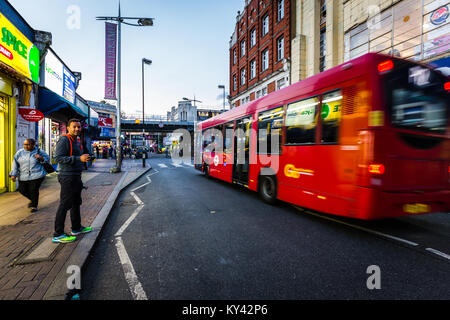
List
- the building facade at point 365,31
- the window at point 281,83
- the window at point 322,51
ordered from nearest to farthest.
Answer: the building facade at point 365,31
the window at point 322,51
the window at point 281,83

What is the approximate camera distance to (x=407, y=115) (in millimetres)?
3893

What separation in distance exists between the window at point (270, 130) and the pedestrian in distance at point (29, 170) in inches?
229

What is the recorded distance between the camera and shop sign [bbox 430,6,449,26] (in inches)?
365

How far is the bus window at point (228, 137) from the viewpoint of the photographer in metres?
8.73

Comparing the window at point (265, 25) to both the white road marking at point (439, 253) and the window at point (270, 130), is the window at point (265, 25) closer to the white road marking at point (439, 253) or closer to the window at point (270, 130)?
the window at point (270, 130)

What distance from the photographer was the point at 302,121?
512 centimetres

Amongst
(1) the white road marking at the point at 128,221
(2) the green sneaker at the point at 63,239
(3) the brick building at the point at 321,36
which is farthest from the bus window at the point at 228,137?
(3) the brick building at the point at 321,36

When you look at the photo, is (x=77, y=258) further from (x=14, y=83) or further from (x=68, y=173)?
(x=14, y=83)

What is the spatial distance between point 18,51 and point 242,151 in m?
8.28

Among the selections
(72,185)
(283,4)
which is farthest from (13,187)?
(283,4)

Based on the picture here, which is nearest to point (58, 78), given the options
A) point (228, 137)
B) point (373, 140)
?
point (228, 137)

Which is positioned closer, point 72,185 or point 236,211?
point 72,185
